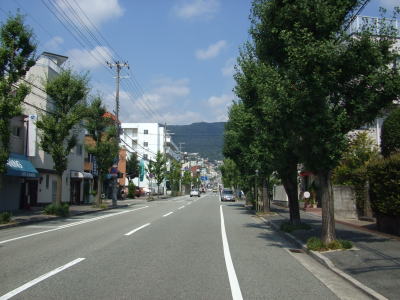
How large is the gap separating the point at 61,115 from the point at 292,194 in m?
14.6

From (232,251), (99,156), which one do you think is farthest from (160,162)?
(232,251)

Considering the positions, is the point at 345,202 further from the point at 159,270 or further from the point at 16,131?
the point at 16,131

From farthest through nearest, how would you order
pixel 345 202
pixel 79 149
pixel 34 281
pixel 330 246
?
1. pixel 79 149
2. pixel 345 202
3. pixel 330 246
4. pixel 34 281

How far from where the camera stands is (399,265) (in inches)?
340

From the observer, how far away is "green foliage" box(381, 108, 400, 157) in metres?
15.3

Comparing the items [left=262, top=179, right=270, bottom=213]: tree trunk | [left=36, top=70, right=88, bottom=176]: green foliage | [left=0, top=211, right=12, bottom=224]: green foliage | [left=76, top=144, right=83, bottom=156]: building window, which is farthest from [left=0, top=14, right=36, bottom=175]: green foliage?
[left=76, top=144, right=83, bottom=156]: building window

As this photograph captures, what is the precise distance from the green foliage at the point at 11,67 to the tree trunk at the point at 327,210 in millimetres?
13979

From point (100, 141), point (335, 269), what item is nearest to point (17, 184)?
point (100, 141)

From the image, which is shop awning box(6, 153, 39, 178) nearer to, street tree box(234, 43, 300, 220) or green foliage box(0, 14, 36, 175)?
green foliage box(0, 14, 36, 175)

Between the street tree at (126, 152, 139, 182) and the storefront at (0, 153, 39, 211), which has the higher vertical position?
the street tree at (126, 152, 139, 182)

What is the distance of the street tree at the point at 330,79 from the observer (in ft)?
34.0

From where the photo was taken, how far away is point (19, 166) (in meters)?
25.9

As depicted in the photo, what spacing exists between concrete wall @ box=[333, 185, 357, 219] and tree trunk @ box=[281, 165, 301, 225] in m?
6.27

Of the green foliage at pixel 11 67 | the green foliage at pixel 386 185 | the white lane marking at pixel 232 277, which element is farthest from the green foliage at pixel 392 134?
the green foliage at pixel 11 67
